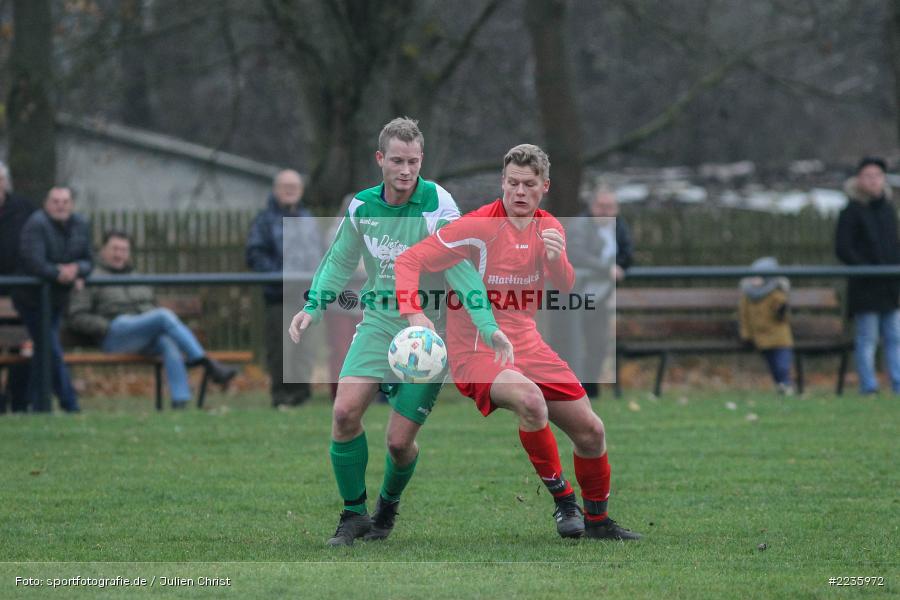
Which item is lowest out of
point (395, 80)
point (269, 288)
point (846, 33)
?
point (269, 288)

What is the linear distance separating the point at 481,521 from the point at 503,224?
163 cm

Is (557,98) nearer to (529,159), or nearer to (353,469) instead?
(529,159)

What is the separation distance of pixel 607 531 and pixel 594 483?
0.79ft

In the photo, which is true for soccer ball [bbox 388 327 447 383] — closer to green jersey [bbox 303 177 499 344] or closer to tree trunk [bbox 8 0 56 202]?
green jersey [bbox 303 177 499 344]

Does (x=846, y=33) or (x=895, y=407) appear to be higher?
(x=846, y=33)

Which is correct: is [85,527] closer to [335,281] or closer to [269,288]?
[335,281]

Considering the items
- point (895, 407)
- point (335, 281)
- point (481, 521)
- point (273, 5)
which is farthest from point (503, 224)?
point (273, 5)

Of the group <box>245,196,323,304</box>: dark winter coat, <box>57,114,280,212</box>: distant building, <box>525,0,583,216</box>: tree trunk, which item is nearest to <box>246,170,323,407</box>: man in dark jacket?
<box>245,196,323,304</box>: dark winter coat

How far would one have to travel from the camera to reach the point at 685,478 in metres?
8.23

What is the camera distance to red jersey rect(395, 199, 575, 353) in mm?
6246

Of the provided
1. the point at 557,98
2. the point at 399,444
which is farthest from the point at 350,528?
the point at 557,98

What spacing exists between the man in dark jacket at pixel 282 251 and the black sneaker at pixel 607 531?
20.5 feet

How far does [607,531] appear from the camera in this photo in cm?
640

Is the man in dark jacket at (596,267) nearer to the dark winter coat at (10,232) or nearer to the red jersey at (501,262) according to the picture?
the dark winter coat at (10,232)
